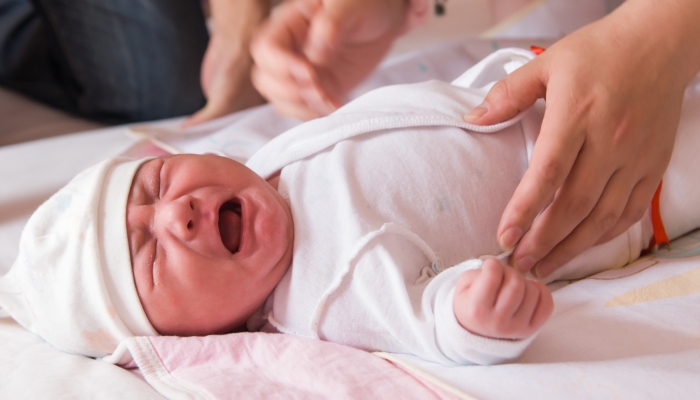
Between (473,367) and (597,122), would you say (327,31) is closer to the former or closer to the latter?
(597,122)

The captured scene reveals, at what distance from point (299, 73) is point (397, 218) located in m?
0.29

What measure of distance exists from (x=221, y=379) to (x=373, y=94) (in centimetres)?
60

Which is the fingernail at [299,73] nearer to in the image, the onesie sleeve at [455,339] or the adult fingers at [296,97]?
the adult fingers at [296,97]

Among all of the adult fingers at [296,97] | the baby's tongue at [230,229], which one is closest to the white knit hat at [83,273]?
the baby's tongue at [230,229]

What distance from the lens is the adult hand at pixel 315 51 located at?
0.92 metres

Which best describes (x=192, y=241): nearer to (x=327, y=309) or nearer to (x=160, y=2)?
(x=327, y=309)

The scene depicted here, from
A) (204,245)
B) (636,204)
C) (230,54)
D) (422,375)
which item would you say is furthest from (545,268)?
(230,54)

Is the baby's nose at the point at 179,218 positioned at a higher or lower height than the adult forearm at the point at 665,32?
lower

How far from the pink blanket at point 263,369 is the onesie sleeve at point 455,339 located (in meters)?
0.06

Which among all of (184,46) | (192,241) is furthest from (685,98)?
(184,46)

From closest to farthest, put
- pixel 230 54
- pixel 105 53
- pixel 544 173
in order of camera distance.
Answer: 1. pixel 544 173
2. pixel 230 54
3. pixel 105 53

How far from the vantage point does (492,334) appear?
25.7 inches

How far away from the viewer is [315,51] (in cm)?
96

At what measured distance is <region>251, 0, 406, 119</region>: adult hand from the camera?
3.03ft
